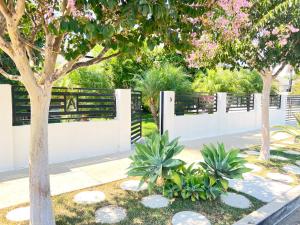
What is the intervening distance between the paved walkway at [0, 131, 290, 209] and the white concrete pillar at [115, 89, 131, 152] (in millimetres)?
364

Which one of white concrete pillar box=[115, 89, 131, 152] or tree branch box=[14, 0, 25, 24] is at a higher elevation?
tree branch box=[14, 0, 25, 24]

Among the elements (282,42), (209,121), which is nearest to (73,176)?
(282,42)

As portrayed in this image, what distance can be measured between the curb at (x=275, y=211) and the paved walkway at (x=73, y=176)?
2412 mm

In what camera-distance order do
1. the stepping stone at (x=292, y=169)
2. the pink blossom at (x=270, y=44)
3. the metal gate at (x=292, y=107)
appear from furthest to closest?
1. the metal gate at (x=292, y=107)
2. the stepping stone at (x=292, y=169)
3. the pink blossom at (x=270, y=44)

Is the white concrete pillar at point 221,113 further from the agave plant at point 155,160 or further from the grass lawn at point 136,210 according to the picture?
the agave plant at point 155,160

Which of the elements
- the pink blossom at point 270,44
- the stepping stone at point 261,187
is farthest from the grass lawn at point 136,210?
the pink blossom at point 270,44

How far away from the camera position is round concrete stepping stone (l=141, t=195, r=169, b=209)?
4281mm

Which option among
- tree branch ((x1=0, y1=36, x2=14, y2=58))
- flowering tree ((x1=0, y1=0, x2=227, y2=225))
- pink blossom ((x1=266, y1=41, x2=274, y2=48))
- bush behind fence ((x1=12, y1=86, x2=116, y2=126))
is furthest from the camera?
bush behind fence ((x1=12, y1=86, x2=116, y2=126))

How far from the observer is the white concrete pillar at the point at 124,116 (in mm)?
7621

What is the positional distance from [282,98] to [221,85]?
13.0 ft

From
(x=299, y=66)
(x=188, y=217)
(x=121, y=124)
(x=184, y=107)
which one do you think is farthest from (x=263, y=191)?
(x=184, y=107)

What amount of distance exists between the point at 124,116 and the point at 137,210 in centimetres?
387

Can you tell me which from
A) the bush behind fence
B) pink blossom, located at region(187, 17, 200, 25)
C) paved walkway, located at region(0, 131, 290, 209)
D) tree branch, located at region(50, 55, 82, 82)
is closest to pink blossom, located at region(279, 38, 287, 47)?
pink blossom, located at region(187, 17, 200, 25)

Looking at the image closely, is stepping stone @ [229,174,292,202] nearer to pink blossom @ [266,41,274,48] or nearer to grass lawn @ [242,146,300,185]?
grass lawn @ [242,146,300,185]
